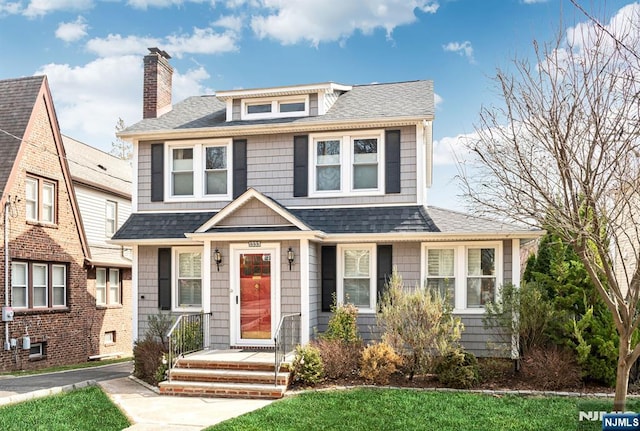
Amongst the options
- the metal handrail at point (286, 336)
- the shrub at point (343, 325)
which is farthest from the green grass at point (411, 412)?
the shrub at point (343, 325)

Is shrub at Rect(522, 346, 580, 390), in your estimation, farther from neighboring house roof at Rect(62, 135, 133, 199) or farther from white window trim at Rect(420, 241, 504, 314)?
neighboring house roof at Rect(62, 135, 133, 199)

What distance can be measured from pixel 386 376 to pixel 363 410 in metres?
1.88

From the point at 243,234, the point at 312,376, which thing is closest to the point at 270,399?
the point at 312,376

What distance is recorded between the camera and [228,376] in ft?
35.5

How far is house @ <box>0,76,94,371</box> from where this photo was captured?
1534cm

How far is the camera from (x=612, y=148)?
21.7 ft

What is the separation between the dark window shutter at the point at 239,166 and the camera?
13.8 m

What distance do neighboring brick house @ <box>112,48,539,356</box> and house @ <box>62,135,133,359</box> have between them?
20.1 ft

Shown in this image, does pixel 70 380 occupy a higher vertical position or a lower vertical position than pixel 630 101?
lower

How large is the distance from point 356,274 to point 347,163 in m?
2.66

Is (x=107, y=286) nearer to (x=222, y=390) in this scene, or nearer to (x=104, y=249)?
(x=104, y=249)

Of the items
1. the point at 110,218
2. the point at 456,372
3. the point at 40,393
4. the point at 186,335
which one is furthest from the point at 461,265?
the point at 110,218

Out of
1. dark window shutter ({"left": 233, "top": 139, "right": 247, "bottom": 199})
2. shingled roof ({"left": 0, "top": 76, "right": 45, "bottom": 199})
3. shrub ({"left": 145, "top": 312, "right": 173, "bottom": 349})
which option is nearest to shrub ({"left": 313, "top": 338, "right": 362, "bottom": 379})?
shrub ({"left": 145, "top": 312, "right": 173, "bottom": 349})

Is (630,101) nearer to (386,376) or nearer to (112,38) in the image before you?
(386,376)
